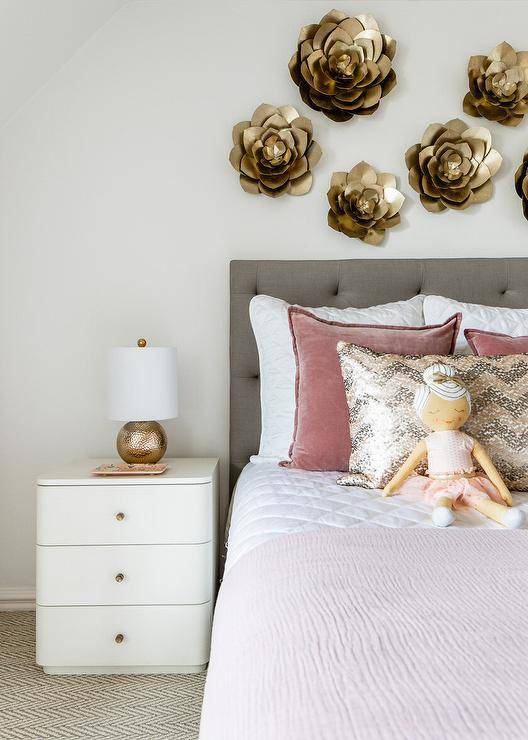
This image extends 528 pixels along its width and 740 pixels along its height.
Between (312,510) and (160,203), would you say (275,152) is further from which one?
(312,510)

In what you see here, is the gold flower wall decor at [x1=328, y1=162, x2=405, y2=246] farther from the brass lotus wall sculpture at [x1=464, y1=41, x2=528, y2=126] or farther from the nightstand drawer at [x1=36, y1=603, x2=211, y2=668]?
the nightstand drawer at [x1=36, y1=603, x2=211, y2=668]

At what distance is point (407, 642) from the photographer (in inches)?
29.9

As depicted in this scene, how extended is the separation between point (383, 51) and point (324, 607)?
218cm

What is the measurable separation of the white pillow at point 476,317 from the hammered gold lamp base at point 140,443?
96 cm

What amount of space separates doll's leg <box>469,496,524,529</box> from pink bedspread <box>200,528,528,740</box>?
18 centimetres

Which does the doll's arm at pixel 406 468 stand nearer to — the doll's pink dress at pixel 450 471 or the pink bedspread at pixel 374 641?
the doll's pink dress at pixel 450 471

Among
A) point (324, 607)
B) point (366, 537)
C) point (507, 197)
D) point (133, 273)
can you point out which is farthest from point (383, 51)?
point (324, 607)

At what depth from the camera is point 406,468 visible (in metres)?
1.64

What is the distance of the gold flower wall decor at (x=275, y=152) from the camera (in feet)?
7.96

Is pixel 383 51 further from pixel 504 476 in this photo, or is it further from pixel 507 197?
pixel 504 476

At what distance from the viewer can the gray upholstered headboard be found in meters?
2.38

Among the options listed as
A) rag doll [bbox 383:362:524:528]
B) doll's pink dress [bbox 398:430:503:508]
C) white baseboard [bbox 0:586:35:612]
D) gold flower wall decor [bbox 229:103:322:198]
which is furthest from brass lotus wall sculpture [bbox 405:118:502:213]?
white baseboard [bbox 0:586:35:612]

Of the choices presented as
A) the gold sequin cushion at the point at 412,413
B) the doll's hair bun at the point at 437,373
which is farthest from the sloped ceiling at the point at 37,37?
the doll's hair bun at the point at 437,373

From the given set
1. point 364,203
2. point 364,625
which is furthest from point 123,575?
point 364,203
